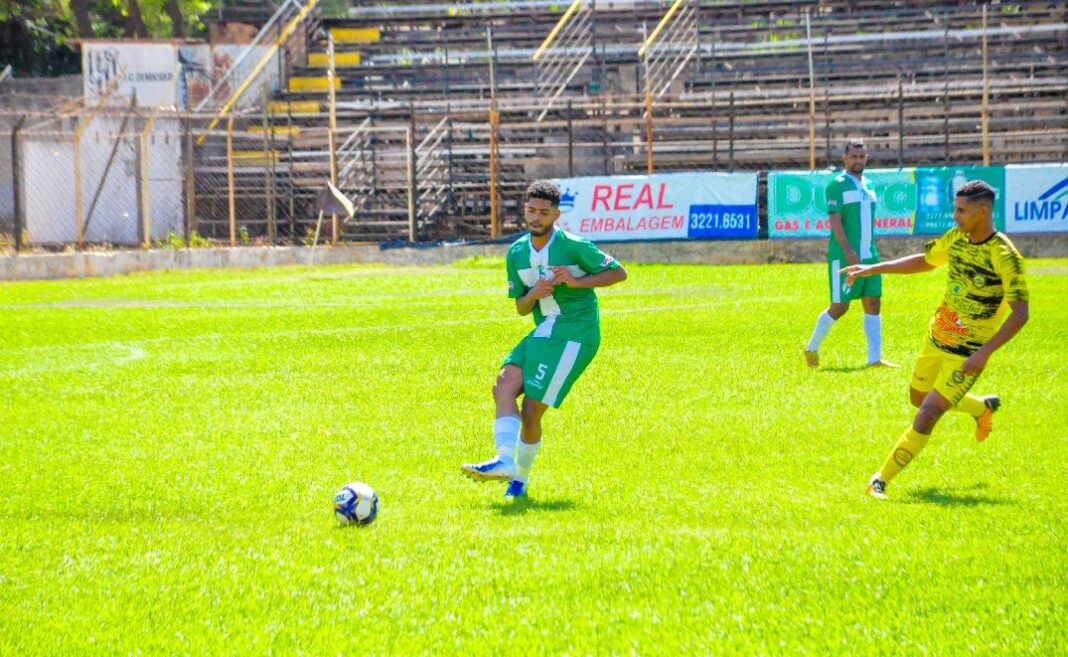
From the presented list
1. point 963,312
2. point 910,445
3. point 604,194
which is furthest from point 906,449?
point 604,194

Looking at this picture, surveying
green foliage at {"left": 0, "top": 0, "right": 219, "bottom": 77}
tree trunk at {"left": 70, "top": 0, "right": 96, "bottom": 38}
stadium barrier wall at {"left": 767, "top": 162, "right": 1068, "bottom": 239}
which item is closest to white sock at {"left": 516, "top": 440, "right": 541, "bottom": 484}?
stadium barrier wall at {"left": 767, "top": 162, "right": 1068, "bottom": 239}

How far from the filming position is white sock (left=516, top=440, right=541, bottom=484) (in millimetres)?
8148

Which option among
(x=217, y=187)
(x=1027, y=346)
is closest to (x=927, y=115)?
(x=217, y=187)

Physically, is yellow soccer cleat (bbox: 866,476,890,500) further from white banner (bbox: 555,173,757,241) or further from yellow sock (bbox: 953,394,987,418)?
white banner (bbox: 555,173,757,241)

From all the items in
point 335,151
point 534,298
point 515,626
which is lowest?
point 515,626

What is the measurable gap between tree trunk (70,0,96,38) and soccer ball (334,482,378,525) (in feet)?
154

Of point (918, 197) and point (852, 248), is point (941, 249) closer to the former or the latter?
point (852, 248)

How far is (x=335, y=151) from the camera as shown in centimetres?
3609

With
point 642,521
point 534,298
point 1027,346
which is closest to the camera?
point 642,521

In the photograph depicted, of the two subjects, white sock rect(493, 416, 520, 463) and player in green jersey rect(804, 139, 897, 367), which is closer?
white sock rect(493, 416, 520, 463)

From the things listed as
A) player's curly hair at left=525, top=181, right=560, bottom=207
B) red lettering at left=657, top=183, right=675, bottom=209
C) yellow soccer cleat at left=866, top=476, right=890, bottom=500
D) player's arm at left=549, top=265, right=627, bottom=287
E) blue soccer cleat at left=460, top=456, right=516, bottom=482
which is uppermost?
red lettering at left=657, top=183, right=675, bottom=209

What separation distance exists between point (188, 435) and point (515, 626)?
560 centimetres

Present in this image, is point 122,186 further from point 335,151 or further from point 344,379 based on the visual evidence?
point 344,379

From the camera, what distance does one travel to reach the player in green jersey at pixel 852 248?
46.4ft
